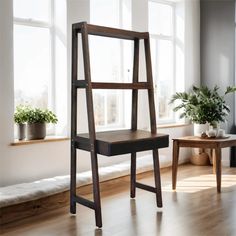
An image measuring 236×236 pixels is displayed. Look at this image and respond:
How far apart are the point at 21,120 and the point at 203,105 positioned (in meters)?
2.73

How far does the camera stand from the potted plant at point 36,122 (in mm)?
4500

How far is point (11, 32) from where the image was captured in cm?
421

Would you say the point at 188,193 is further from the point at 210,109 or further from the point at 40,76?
the point at 40,76

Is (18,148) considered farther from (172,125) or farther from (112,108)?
(172,125)

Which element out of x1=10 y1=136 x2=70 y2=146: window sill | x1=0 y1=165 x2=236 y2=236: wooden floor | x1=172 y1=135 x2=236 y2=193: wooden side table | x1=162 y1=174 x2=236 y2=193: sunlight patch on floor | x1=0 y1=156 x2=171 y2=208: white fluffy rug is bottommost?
x1=0 y1=165 x2=236 y2=236: wooden floor

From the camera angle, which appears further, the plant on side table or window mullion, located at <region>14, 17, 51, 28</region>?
the plant on side table

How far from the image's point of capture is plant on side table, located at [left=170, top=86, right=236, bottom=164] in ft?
19.4

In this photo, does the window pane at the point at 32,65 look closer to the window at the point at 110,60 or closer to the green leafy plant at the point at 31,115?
the green leafy plant at the point at 31,115

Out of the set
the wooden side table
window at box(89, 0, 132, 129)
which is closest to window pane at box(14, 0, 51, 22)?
window at box(89, 0, 132, 129)

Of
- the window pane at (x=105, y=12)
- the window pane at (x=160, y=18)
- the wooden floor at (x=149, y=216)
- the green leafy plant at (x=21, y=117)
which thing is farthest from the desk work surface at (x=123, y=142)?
the window pane at (x=160, y=18)

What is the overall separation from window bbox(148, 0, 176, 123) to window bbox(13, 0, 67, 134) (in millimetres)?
2025

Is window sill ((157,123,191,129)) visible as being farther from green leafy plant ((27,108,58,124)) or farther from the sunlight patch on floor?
green leafy plant ((27,108,58,124))

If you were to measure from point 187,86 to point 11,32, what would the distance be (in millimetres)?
Result: 3422

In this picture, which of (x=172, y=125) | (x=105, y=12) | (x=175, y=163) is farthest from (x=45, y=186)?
(x=172, y=125)
